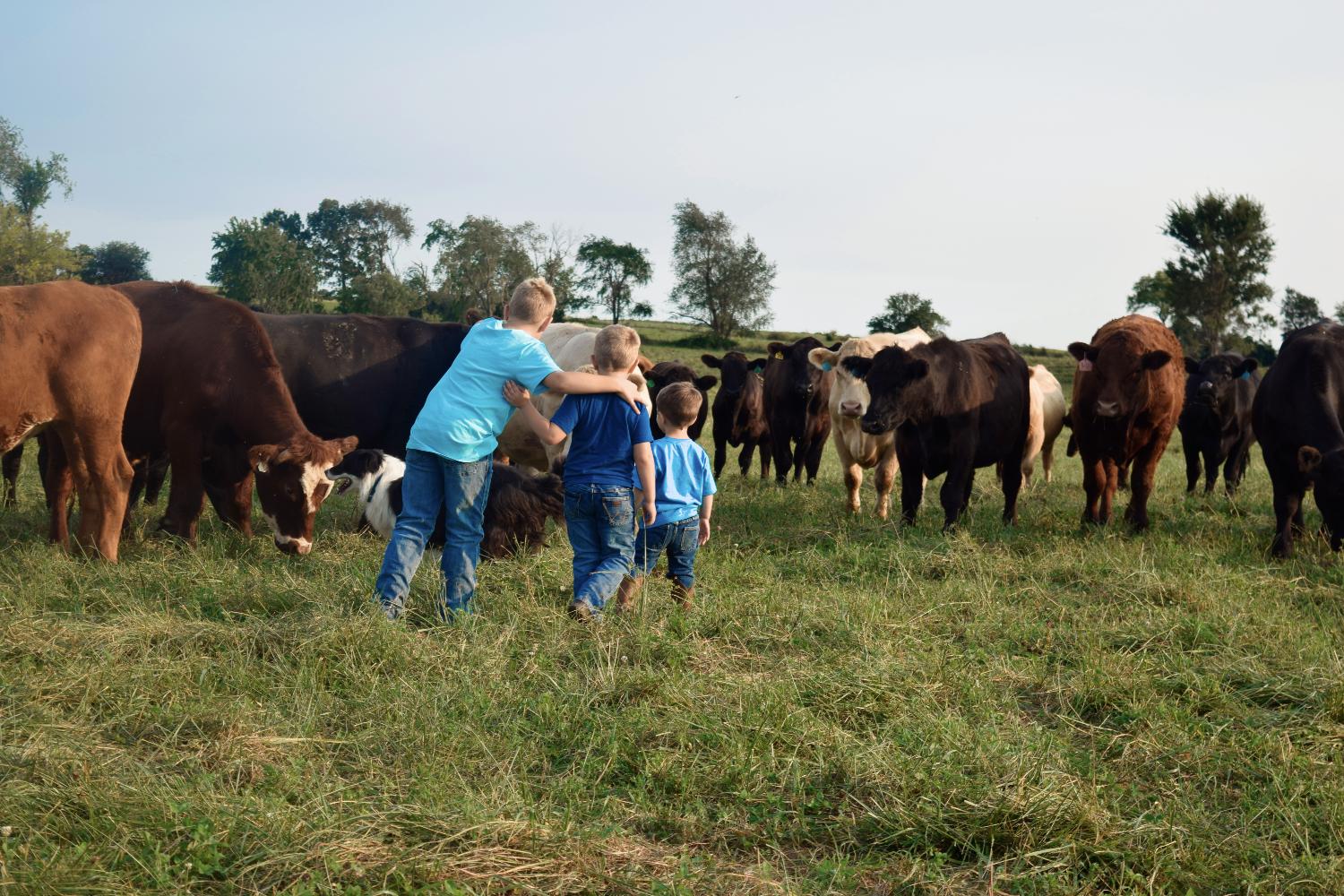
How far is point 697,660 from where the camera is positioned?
496 cm

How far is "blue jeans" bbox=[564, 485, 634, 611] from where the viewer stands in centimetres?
546

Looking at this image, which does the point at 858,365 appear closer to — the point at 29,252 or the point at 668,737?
the point at 668,737

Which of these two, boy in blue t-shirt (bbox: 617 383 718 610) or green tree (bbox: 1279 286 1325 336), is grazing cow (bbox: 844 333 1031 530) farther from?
green tree (bbox: 1279 286 1325 336)

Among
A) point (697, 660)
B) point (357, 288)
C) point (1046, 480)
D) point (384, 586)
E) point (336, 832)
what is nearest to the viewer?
point (336, 832)

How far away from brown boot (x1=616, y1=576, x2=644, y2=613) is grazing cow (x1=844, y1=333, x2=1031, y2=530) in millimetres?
3767

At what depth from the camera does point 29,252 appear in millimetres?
53188

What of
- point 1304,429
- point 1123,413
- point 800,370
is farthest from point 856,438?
point 1304,429

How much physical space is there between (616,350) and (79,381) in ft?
11.9

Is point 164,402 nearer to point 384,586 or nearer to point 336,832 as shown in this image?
point 384,586

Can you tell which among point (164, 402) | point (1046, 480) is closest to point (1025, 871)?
point (164, 402)

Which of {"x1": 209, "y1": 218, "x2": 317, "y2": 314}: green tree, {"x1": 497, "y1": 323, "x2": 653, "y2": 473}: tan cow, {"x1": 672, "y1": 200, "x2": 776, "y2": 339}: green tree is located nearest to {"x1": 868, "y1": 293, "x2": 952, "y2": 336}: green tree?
{"x1": 672, "y1": 200, "x2": 776, "y2": 339}: green tree

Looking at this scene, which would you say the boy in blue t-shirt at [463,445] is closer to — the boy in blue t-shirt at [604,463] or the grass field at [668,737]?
the boy in blue t-shirt at [604,463]

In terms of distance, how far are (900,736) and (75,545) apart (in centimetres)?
586

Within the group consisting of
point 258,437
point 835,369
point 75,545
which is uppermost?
point 835,369
